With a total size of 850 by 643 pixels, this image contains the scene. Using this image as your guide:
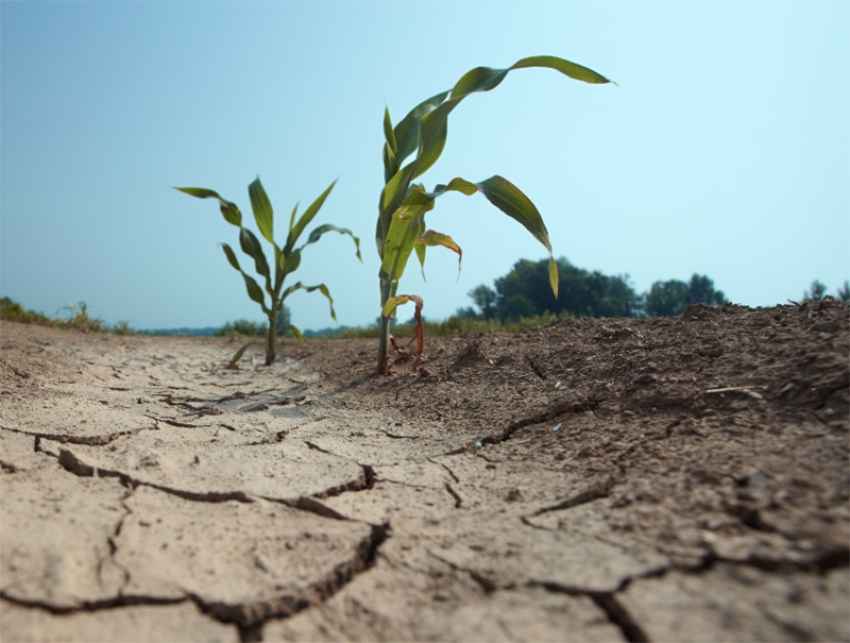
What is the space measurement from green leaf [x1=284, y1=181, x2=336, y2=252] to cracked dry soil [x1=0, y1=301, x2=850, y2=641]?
6.17ft

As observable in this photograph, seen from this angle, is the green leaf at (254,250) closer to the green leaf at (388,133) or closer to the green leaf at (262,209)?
the green leaf at (262,209)

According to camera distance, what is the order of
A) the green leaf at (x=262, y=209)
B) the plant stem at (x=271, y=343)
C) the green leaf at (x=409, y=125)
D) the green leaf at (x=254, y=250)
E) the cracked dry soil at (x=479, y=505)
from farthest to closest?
the plant stem at (x=271, y=343), the green leaf at (x=254, y=250), the green leaf at (x=262, y=209), the green leaf at (x=409, y=125), the cracked dry soil at (x=479, y=505)

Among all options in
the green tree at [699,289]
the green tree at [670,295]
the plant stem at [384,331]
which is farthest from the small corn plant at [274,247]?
the green tree at [699,289]

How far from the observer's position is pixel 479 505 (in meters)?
1.36

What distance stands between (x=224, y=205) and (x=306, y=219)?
0.59 m

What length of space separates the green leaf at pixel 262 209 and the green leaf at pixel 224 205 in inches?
5.3

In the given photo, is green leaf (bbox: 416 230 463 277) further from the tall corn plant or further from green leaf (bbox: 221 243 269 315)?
green leaf (bbox: 221 243 269 315)

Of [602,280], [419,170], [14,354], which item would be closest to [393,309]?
[419,170]

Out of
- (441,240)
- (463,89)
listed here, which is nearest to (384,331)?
(441,240)

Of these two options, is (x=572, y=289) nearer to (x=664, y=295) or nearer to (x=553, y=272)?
(x=664, y=295)

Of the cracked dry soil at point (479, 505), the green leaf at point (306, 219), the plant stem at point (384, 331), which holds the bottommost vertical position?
the cracked dry soil at point (479, 505)

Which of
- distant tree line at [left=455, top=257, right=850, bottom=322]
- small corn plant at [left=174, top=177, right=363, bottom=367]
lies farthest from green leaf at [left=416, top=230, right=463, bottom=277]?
distant tree line at [left=455, top=257, right=850, bottom=322]

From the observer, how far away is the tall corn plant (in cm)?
239

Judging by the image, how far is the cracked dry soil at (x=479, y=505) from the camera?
2.92 ft
